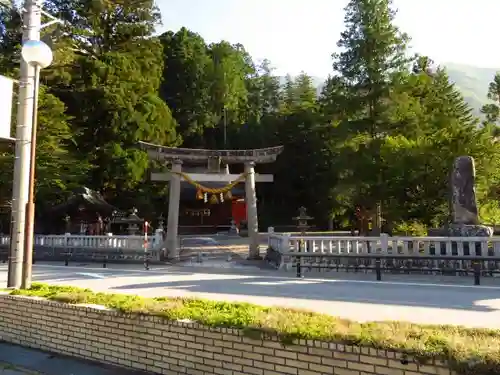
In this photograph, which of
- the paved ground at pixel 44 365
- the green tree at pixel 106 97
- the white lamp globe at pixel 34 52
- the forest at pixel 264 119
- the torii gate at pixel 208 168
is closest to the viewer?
the paved ground at pixel 44 365

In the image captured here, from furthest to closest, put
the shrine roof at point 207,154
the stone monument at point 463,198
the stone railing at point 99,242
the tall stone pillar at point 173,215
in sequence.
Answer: the shrine roof at point 207,154, the tall stone pillar at point 173,215, the stone railing at point 99,242, the stone monument at point 463,198

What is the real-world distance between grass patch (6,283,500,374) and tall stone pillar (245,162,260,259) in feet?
36.8

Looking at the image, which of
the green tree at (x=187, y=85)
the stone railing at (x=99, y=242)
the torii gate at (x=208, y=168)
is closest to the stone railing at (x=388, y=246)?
the torii gate at (x=208, y=168)

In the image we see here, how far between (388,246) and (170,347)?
8.77 metres

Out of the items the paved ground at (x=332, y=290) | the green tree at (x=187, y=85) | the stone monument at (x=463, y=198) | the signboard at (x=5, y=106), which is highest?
the green tree at (x=187, y=85)

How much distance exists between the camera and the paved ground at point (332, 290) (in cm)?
765

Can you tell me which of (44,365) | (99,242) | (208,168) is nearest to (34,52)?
(44,365)

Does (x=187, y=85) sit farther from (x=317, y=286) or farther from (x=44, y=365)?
(x=44, y=365)

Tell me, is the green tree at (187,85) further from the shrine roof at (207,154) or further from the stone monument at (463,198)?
the stone monument at (463,198)

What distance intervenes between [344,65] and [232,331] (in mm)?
21954

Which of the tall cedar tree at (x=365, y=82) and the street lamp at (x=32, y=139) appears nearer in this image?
the street lamp at (x=32, y=139)

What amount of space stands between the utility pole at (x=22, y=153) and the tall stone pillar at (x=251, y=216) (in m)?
10.4

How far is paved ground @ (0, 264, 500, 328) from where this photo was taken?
25.1 feet

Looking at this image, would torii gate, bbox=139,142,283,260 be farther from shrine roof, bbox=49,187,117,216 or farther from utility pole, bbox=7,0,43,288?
utility pole, bbox=7,0,43,288
